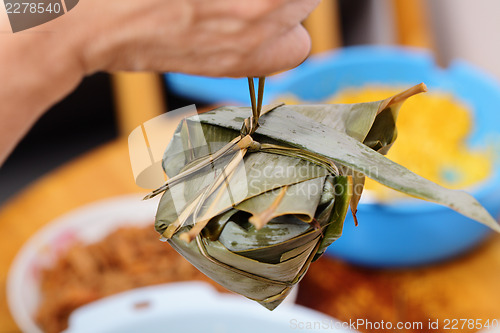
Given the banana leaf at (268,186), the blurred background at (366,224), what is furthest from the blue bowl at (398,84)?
the banana leaf at (268,186)

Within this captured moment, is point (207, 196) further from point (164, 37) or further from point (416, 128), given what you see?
point (416, 128)

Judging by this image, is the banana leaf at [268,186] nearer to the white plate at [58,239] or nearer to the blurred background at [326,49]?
the white plate at [58,239]

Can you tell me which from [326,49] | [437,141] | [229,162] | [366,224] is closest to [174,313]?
[366,224]

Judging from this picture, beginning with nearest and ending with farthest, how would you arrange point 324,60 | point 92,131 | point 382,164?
point 382,164 < point 324,60 < point 92,131

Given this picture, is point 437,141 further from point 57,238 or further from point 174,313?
point 57,238

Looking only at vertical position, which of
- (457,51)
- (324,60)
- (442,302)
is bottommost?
(442,302)

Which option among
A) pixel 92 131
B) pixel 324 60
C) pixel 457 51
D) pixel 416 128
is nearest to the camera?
pixel 416 128

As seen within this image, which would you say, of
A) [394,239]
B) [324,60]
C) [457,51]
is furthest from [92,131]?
[394,239]
